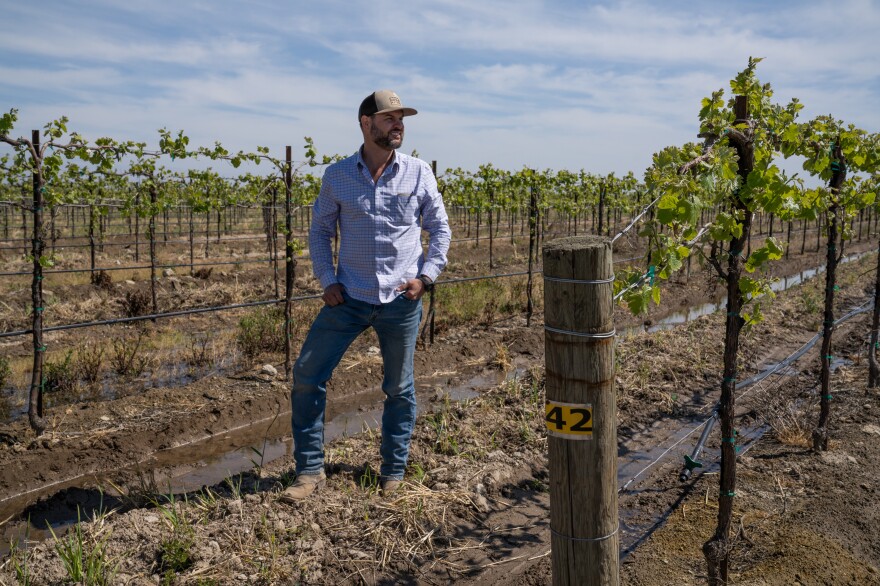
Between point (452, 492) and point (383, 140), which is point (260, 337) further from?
point (383, 140)

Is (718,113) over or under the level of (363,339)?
over

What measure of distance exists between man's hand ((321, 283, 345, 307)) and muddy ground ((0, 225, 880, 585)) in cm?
108

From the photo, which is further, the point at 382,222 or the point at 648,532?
the point at 648,532

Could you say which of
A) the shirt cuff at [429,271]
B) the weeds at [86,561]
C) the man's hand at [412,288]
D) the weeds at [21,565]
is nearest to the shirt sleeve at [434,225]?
the shirt cuff at [429,271]

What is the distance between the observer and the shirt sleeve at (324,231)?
3.61 meters

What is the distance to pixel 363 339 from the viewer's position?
912 cm

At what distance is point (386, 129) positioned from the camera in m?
3.46

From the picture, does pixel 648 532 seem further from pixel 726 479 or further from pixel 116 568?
pixel 116 568

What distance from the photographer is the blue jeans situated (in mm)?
3572

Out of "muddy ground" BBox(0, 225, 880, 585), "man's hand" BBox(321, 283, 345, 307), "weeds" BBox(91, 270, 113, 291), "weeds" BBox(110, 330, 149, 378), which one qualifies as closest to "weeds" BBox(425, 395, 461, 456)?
"muddy ground" BBox(0, 225, 880, 585)

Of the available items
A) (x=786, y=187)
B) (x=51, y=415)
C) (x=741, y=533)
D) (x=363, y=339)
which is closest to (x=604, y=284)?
(x=786, y=187)

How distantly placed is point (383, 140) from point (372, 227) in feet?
1.47

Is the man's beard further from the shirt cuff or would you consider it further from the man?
the shirt cuff

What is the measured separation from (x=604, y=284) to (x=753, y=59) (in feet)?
5.75
